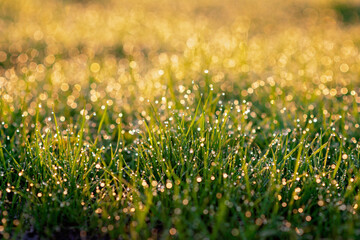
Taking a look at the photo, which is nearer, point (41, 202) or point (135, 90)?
point (41, 202)

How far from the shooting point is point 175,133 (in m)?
2.16

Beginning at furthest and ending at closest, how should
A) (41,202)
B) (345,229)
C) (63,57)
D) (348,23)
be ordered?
(348,23), (63,57), (41,202), (345,229)

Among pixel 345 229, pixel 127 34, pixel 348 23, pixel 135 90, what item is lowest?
pixel 345 229

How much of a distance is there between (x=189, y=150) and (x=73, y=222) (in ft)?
2.38

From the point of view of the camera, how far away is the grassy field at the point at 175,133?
1.69m

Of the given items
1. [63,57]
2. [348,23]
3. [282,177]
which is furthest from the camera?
[348,23]

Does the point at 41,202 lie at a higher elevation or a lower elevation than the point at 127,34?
lower

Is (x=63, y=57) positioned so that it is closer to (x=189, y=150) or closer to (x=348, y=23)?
(x=189, y=150)

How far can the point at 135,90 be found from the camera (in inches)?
124

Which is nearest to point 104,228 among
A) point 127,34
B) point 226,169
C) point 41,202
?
point 41,202

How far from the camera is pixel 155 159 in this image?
2.02m

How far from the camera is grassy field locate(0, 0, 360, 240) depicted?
1688mm

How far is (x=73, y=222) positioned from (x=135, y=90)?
1.61m

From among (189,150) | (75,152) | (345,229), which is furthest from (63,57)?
(345,229)
